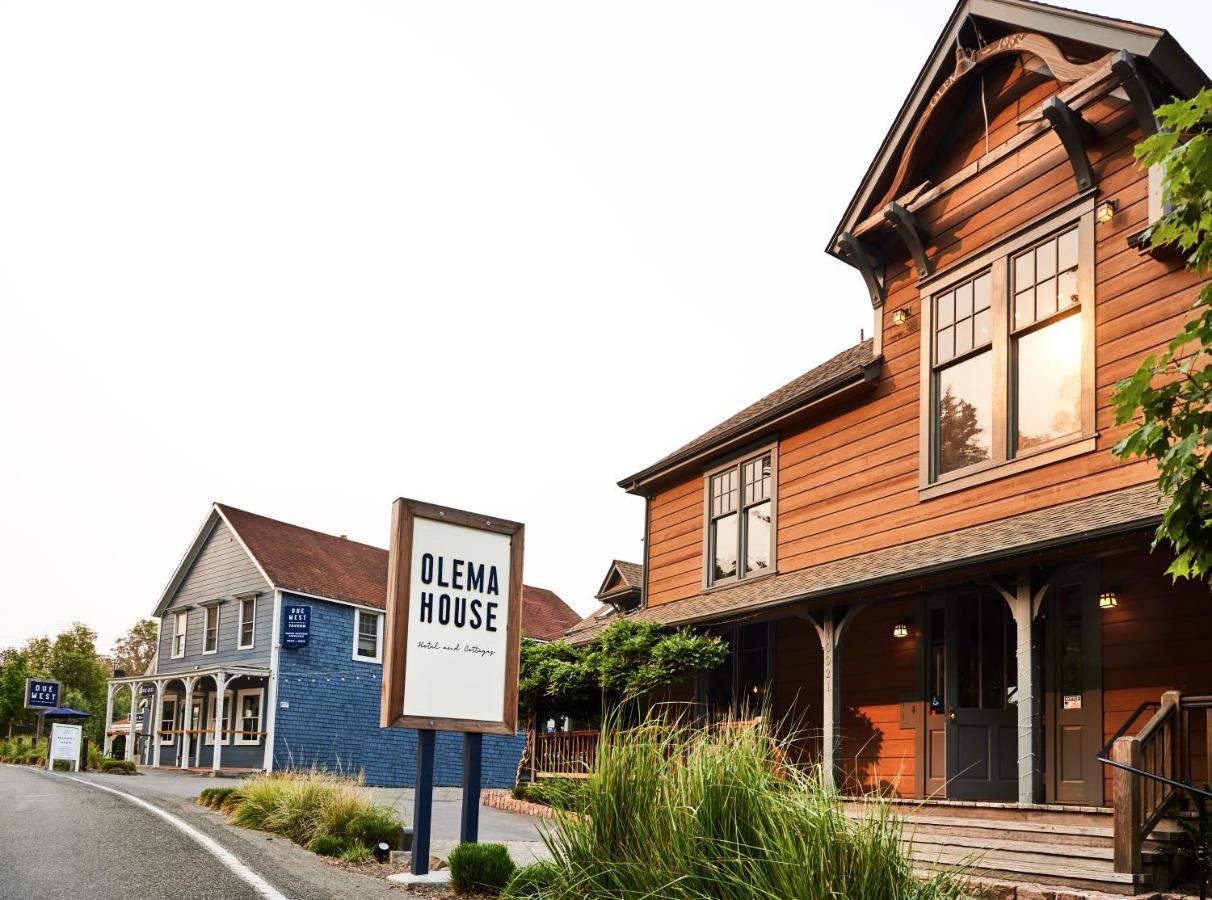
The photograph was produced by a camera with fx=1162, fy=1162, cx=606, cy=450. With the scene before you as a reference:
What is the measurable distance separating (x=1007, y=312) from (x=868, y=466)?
9.37ft

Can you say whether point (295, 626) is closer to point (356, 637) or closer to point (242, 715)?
point (356, 637)

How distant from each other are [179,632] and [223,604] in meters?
3.91

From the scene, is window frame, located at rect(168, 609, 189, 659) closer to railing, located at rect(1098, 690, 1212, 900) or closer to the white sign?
the white sign

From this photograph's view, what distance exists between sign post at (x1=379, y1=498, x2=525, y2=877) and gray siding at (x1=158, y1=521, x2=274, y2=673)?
25.7 meters

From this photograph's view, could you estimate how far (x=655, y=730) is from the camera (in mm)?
7121

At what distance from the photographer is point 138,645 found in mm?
73812

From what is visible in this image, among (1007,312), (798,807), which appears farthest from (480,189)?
(798,807)

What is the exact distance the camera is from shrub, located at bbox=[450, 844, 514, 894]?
8.30 metres

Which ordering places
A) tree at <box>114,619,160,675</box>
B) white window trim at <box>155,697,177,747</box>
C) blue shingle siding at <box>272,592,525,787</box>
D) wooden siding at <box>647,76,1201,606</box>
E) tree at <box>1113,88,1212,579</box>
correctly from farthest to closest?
tree at <box>114,619,160,675</box> < white window trim at <box>155,697,177,747</box> < blue shingle siding at <box>272,592,525,787</box> < wooden siding at <box>647,76,1201,606</box> < tree at <box>1113,88,1212,579</box>

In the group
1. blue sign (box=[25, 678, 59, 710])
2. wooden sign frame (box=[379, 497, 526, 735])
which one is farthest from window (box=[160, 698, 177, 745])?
wooden sign frame (box=[379, 497, 526, 735])

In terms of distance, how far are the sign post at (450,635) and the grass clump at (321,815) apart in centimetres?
174

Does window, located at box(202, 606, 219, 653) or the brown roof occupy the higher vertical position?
the brown roof

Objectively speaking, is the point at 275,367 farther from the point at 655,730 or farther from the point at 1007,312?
the point at 655,730

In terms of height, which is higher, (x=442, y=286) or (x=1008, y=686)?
(x=442, y=286)
